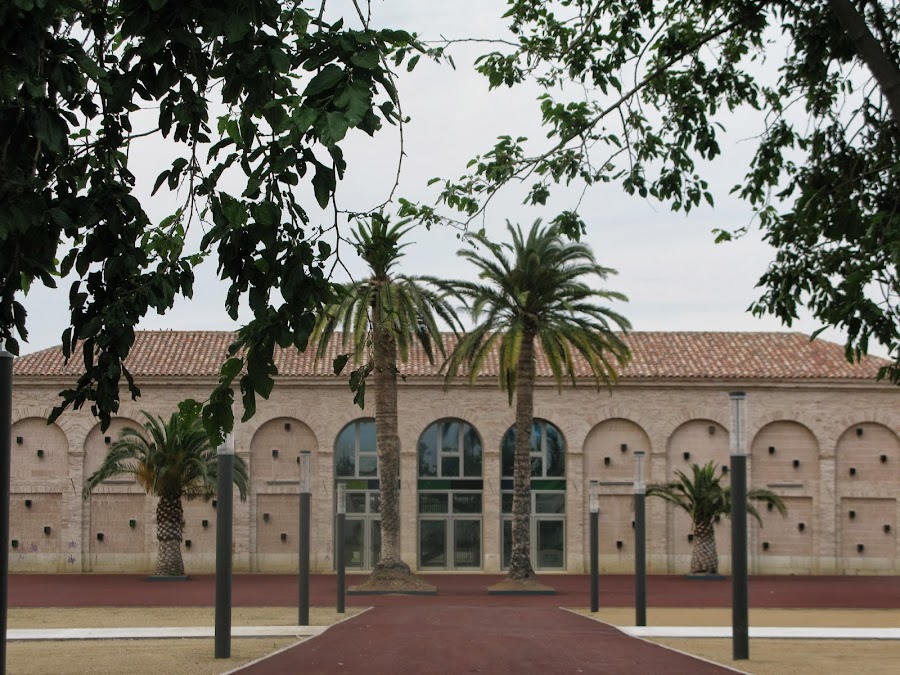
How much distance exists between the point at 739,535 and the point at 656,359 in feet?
117

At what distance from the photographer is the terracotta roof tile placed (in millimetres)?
50812

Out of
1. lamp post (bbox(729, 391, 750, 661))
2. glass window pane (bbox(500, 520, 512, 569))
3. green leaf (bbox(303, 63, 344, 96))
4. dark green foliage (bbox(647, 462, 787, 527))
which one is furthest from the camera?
glass window pane (bbox(500, 520, 512, 569))

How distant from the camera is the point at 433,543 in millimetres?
50938

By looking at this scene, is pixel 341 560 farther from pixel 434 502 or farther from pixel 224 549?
pixel 434 502

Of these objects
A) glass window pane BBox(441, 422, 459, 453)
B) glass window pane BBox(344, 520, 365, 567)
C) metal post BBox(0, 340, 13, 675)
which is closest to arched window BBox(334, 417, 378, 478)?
glass window pane BBox(344, 520, 365, 567)

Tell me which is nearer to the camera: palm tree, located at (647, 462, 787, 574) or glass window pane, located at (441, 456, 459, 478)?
palm tree, located at (647, 462, 787, 574)

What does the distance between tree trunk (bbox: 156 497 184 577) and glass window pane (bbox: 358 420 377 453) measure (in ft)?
25.8

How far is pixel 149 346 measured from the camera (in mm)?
54031

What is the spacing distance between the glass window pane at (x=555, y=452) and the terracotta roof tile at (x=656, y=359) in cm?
219

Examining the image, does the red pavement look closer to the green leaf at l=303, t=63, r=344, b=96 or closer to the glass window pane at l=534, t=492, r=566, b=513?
the glass window pane at l=534, t=492, r=566, b=513

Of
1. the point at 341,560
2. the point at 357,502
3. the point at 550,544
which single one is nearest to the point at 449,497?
the point at 357,502

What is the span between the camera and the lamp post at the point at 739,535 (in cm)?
1677

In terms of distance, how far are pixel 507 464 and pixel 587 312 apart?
40.3 feet

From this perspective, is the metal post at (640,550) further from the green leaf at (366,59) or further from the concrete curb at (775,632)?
the green leaf at (366,59)
